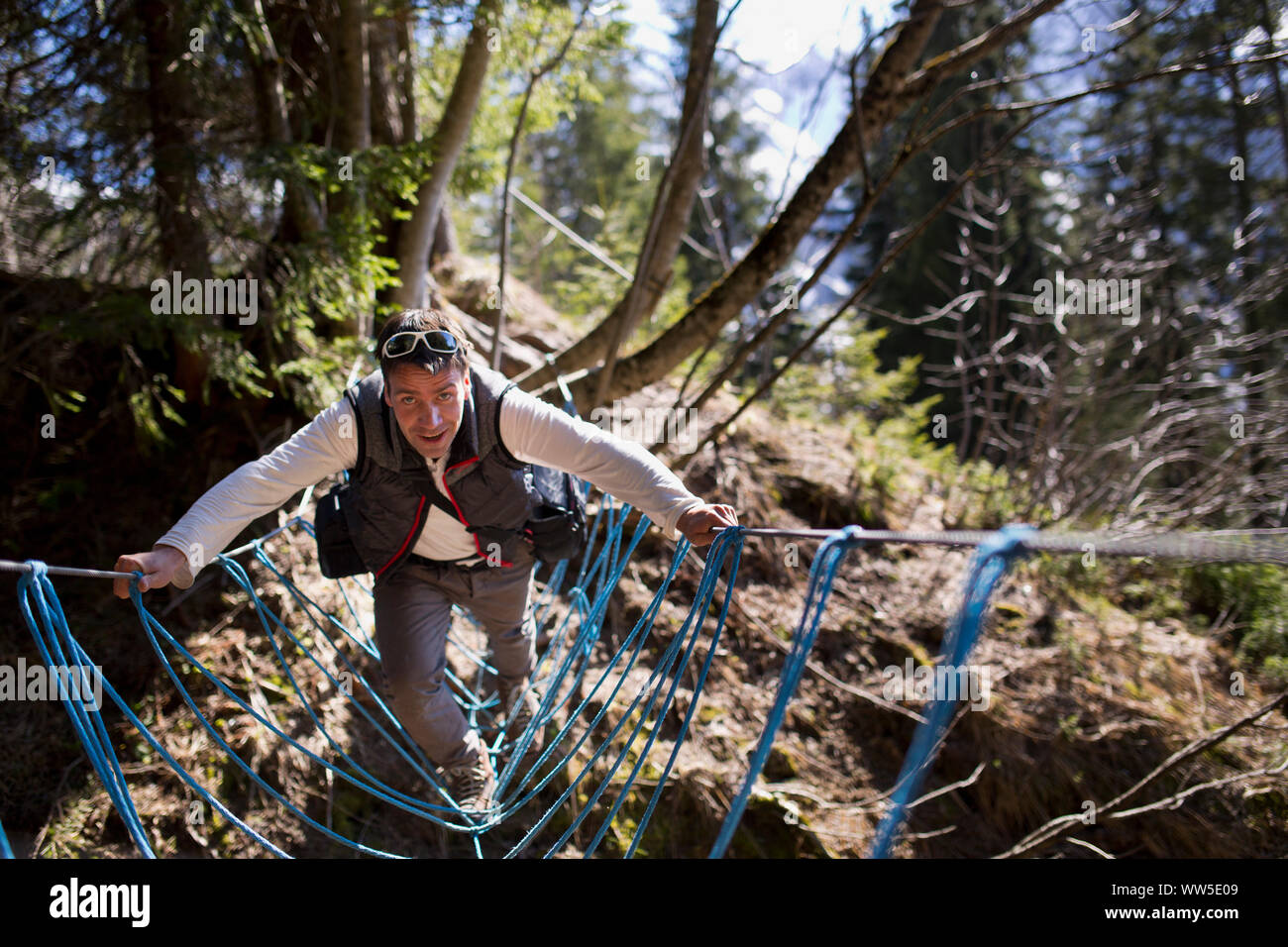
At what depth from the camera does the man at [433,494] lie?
1673mm

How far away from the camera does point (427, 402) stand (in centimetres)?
170

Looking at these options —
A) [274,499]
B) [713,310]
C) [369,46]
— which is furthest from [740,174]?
[274,499]

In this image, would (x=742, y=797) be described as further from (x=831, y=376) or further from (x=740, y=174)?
(x=740, y=174)

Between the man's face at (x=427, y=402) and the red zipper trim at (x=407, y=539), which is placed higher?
the man's face at (x=427, y=402)

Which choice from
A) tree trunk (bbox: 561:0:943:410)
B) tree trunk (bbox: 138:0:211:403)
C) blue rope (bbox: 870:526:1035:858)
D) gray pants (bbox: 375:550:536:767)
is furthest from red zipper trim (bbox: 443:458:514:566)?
tree trunk (bbox: 138:0:211:403)

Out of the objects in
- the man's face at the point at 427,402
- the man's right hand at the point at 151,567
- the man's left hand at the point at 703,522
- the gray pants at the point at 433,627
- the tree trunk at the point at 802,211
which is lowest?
the gray pants at the point at 433,627

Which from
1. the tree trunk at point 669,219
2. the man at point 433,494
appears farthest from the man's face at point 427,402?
the tree trunk at point 669,219

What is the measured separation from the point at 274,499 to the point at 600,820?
195cm

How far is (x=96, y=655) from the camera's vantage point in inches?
116

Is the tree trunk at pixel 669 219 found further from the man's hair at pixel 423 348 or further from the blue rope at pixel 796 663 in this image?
the blue rope at pixel 796 663

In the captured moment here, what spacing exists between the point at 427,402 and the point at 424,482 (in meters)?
0.24

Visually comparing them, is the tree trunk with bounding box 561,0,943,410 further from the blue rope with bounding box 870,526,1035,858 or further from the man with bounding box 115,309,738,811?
the blue rope with bounding box 870,526,1035,858

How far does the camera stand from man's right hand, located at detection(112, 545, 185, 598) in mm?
1464

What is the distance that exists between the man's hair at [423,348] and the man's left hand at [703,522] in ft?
1.96
